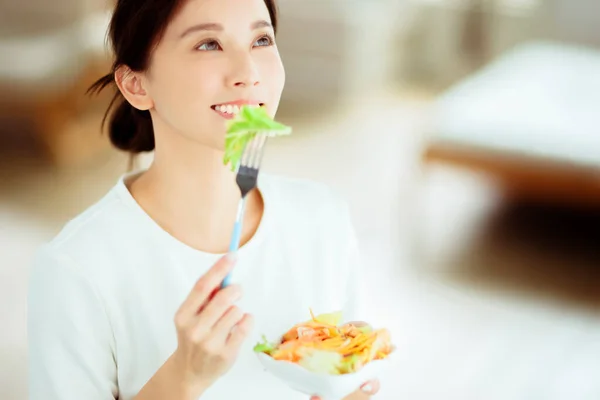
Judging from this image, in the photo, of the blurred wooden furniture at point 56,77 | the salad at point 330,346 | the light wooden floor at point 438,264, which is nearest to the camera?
the salad at point 330,346

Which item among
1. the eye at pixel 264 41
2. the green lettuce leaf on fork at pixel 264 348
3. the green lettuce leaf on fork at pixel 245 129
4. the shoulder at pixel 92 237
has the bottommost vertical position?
the green lettuce leaf on fork at pixel 264 348

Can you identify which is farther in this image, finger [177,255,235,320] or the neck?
the neck

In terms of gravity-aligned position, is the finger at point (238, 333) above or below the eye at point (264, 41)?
below

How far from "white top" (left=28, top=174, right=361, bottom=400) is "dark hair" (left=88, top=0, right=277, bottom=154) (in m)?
0.12

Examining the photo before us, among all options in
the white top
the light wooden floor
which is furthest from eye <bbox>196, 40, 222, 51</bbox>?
the light wooden floor

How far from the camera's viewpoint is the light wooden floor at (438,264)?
8.39 feet

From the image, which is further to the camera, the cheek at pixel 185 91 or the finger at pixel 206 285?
the cheek at pixel 185 91

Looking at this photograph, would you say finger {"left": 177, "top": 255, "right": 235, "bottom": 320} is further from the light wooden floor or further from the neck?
the light wooden floor

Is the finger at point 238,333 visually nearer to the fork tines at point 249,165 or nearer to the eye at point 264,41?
the fork tines at point 249,165

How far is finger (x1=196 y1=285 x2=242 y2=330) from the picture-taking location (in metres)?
0.92

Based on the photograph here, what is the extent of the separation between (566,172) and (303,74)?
1666mm

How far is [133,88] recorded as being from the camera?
1183 mm

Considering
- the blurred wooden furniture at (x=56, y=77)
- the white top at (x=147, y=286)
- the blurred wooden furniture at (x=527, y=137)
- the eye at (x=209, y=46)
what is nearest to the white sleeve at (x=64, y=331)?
the white top at (x=147, y=286)

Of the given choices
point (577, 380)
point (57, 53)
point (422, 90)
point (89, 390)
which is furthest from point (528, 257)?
point (89, 390)
